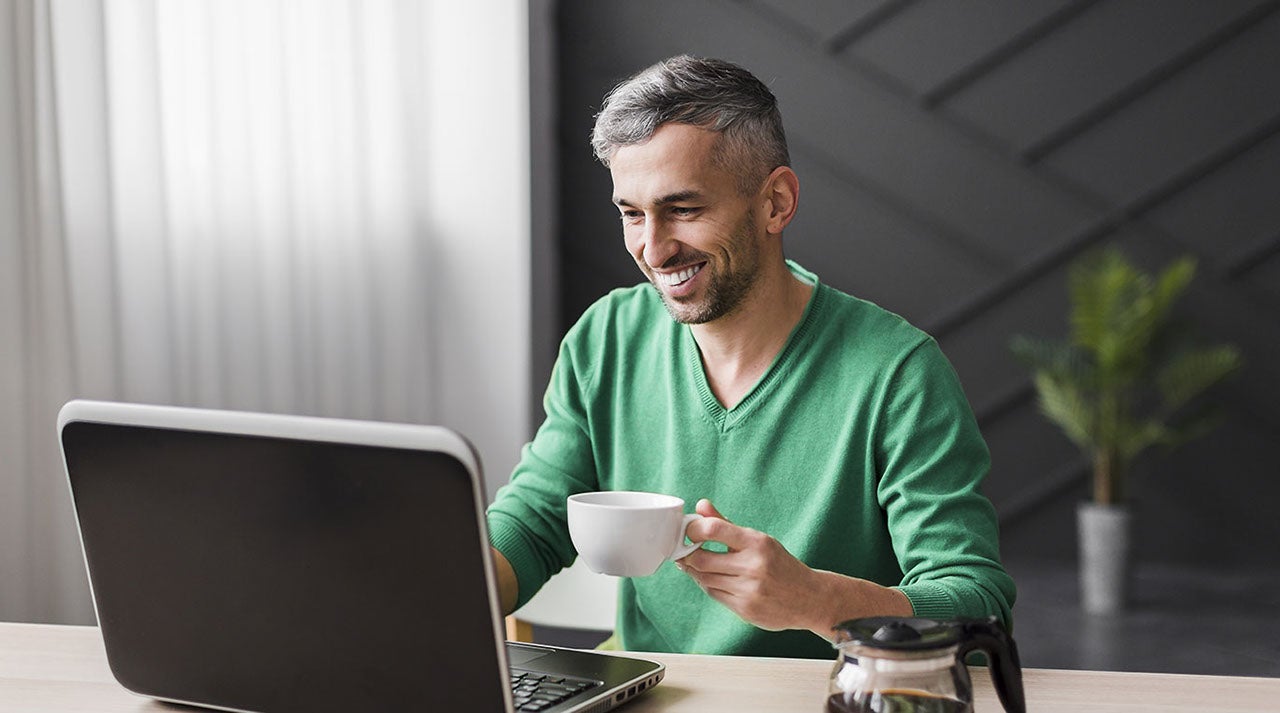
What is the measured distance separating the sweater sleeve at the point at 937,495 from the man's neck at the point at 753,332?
18 centimetres

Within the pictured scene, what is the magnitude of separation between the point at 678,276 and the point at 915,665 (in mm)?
739

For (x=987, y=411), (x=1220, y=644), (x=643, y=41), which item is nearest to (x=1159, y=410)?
(x=987, y=411)

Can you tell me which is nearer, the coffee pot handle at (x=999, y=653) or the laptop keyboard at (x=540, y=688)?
the coffee pot handle at (x=999, y=653)

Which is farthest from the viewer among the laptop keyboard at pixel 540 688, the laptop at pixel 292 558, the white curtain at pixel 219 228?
the white curtain at pixel 219 228

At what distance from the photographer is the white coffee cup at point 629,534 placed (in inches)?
41.8

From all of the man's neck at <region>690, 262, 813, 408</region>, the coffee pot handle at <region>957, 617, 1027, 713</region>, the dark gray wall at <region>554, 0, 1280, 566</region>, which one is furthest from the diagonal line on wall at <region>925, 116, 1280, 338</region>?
the coffee pot handle at <region>957, 617, 1027, 713</region>

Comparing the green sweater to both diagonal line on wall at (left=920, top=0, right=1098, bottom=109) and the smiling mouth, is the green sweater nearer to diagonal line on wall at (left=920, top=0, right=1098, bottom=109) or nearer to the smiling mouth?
the smiling mouth

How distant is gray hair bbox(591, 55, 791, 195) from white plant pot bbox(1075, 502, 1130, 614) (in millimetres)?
2592

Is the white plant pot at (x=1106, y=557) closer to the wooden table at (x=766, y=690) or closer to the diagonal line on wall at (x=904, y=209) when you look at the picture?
the diagonal line on wall at (x=904, y=209)

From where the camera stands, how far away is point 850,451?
4.98 feet

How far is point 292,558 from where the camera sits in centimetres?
94

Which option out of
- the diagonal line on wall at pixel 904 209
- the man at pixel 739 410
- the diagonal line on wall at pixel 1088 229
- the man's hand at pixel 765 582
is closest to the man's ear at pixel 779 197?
the man at pixel 739 410

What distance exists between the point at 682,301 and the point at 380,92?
1.67 m

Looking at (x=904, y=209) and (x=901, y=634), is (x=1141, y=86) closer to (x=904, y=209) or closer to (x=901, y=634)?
(x=904, y=209)
